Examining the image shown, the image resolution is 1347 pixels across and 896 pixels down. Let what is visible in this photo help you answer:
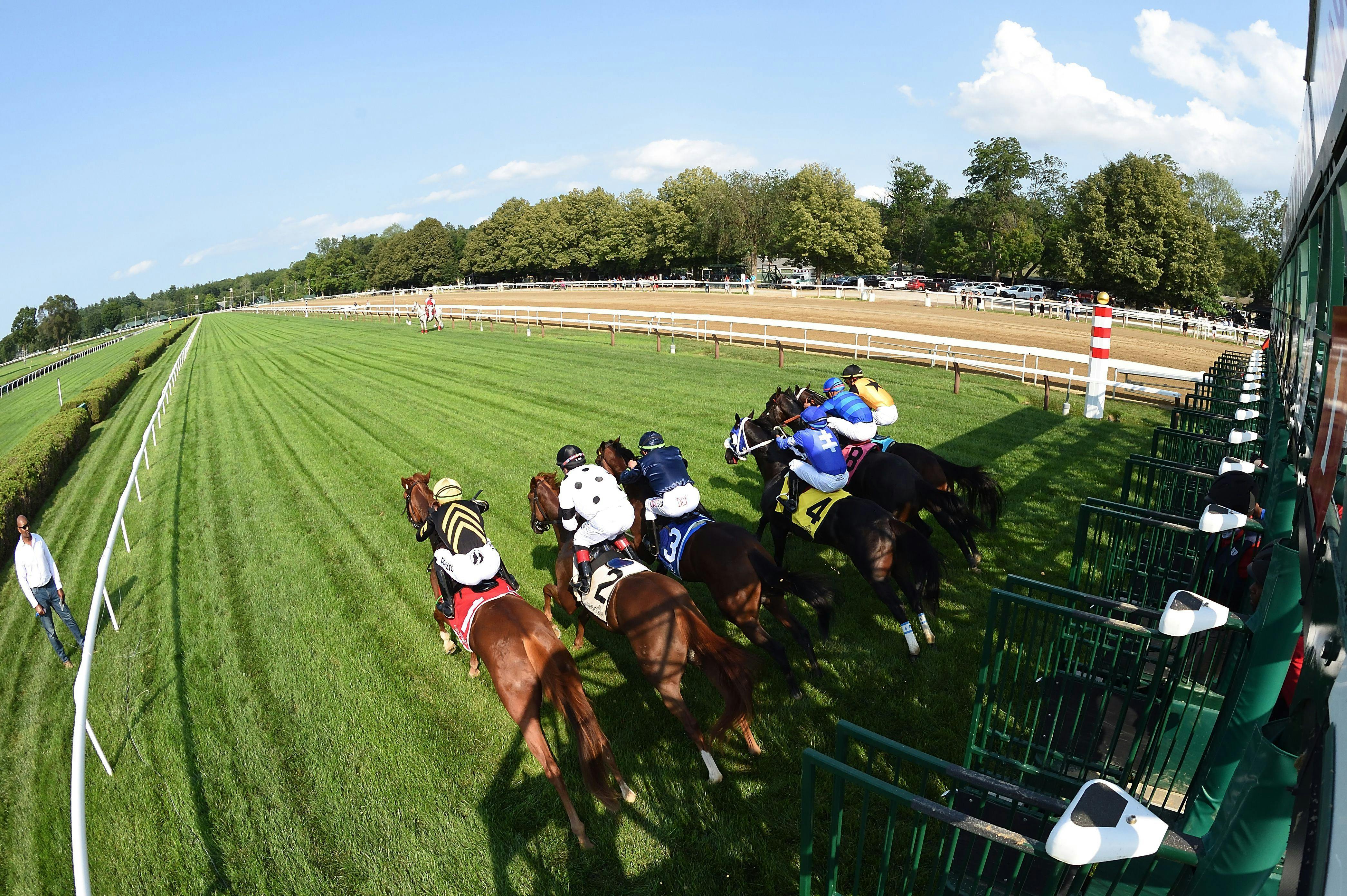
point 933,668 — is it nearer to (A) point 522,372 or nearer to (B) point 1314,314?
(B) point 1314,314

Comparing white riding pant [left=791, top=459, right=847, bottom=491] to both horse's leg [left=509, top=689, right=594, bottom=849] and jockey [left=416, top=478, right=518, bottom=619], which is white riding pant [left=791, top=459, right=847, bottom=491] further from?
horse's leg [left=509, top=689, right=594, bottom=849]

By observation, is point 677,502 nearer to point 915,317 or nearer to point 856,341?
point 856,341

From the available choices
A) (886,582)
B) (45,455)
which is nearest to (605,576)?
(886,582)

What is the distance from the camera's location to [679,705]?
453 cm

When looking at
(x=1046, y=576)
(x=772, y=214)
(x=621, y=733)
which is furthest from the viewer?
(x=772, y=214)

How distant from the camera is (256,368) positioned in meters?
27.1

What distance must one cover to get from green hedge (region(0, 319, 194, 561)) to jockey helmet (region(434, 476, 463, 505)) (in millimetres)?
9159

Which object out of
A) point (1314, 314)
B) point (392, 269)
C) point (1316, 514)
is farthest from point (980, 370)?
point (392, 269)

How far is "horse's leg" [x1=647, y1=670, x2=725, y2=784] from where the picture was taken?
4.46 metres

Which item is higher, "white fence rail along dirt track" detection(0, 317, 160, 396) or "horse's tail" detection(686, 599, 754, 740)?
"white fence rail along dirt track" detection(0, 317, 160, 396)

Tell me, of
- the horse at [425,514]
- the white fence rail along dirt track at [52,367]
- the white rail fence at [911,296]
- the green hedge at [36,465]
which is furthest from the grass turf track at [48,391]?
the horse at [425,514]

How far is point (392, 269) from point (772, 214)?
222ft

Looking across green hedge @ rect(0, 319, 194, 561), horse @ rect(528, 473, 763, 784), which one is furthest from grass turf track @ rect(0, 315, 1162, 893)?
green hedge @ rect(0, 319, 194, 561)

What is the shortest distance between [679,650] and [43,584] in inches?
270
